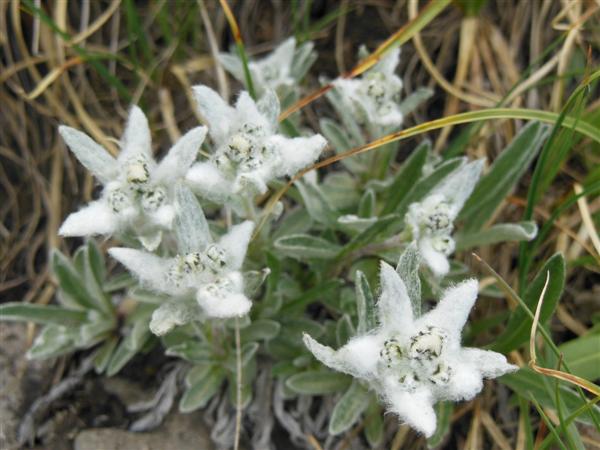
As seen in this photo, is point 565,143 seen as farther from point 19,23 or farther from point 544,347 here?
point 19,23

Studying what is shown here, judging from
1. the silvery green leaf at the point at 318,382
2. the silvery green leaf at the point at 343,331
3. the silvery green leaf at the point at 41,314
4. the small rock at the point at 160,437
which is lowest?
the small rock at the point at 160,437

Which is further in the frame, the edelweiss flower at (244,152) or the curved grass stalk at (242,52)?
the curved grass stalk at (242,52)

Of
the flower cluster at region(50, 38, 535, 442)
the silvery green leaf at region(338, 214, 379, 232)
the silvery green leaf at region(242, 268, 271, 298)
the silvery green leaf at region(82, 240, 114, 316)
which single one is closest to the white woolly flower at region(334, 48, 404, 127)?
the flower cluster at region(50, 38, 535, 442)

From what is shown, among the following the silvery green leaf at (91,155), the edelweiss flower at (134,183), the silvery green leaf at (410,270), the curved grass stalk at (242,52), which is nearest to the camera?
the silvery green leaf at (410,270)

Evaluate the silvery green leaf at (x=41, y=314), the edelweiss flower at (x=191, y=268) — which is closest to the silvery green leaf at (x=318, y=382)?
the edelweiss flower at (x=191, y=268)

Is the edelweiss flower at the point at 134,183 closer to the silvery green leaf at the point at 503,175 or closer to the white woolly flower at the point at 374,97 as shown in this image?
the white woolly flower at the point at 374,97

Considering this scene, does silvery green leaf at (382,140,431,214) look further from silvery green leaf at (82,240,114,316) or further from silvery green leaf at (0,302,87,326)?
silvery green leaf at (0,302,87,326)
